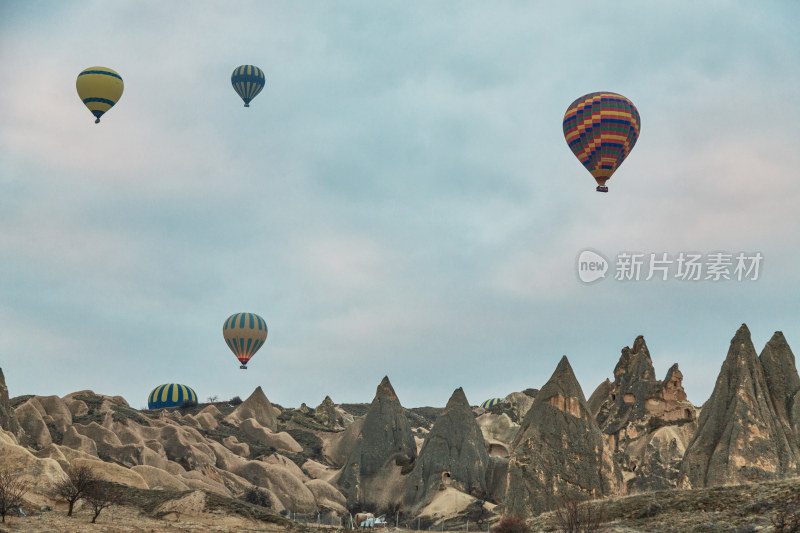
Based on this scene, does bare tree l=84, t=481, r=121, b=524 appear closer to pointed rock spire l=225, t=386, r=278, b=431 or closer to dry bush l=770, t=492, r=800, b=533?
dry bush l=770, t=492, r=800, b=533

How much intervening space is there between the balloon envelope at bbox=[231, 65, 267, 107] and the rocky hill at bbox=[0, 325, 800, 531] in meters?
36.7

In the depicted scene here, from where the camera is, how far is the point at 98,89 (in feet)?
294

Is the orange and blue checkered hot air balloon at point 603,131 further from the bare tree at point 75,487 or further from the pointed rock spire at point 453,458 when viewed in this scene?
the bare tree at point 75,487

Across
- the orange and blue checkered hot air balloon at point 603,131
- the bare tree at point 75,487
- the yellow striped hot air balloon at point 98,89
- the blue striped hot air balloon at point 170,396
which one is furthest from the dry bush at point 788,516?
the blue striped hot air balloon at point 170,396

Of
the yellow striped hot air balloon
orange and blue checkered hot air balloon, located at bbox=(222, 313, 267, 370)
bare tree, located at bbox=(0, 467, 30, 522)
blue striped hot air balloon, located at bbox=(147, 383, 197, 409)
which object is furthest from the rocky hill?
the yellow striped hot air balloon

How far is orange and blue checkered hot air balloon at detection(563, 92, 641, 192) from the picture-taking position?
248 ft

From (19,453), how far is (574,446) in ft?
115

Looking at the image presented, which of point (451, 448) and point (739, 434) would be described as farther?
point (451, 448)

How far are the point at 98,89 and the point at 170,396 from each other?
2471 inches

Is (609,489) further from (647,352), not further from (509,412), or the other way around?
(509,412)

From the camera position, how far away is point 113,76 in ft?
298

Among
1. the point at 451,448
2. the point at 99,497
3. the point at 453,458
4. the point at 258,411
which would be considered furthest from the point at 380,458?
the point at 99,497

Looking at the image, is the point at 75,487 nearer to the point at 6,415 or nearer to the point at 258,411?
the point at 6,415

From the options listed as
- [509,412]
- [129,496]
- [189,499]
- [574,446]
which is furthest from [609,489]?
[509,412]
